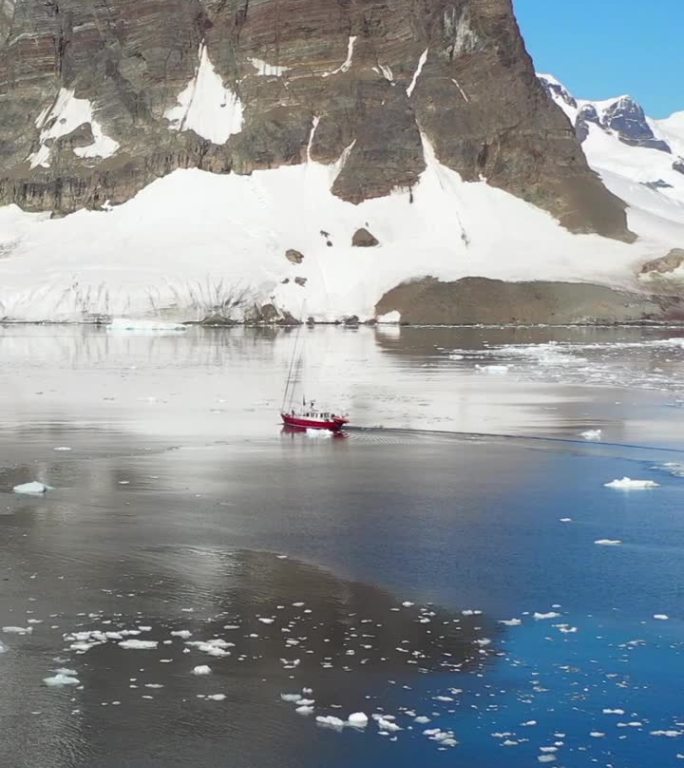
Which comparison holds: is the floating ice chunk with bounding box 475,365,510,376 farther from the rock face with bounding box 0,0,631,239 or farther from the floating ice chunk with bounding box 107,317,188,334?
the rock face with bounding box 0,0,631,239

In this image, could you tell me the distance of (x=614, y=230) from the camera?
17938 centimetres

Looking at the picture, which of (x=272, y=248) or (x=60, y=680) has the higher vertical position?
(x=272, y=248)

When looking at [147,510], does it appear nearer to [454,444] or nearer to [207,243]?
[454,444]

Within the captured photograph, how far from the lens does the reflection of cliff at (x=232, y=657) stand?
11859mm

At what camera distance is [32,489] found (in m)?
25.4

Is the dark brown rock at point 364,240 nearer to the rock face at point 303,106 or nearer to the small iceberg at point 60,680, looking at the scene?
the rock face at point 303,106

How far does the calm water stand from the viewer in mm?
12125

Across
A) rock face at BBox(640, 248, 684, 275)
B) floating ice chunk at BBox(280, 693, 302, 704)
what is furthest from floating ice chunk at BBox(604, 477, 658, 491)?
rock face at BBox(640, 248, 684, 275)

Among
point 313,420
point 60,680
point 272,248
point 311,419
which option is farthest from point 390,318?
point 60,680

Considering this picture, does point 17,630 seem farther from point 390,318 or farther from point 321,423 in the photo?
point 390,318

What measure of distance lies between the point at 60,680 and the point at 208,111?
603 ft

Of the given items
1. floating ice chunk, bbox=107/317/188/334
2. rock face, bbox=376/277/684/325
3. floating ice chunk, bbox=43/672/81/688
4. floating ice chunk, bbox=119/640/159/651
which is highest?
rock face, bbox=376/277/684/325

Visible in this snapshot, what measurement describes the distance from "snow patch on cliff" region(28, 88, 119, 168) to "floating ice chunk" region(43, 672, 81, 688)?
596 feet

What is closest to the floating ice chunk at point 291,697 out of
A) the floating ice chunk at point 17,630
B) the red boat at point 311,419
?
the floating ice chunk at point 17,630
